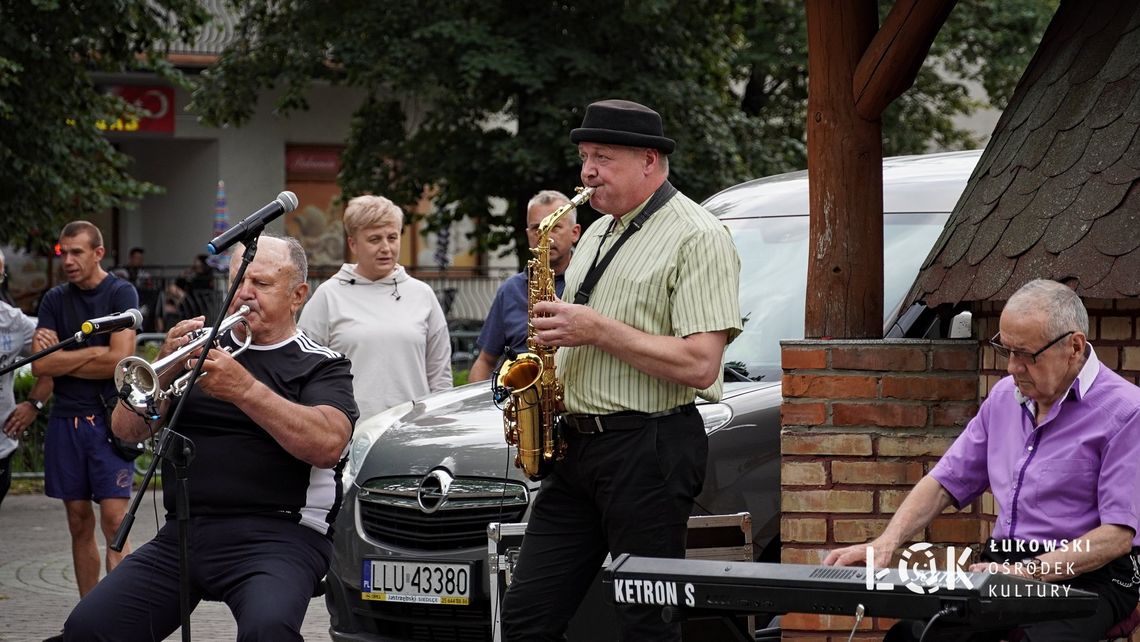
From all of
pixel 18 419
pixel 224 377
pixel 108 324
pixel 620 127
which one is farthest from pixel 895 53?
pixel 18 419

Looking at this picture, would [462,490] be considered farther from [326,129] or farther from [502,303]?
[326,129]

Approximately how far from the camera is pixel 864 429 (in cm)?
563

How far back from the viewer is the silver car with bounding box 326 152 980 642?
618 cm

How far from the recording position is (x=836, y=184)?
19.0ft

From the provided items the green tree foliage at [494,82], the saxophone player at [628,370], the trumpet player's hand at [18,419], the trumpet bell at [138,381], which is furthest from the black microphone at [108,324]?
the green tree foliage at [494,82]

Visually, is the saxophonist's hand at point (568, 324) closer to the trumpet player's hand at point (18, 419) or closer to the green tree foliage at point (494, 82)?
the trumpet player's hand at point (18, 419)

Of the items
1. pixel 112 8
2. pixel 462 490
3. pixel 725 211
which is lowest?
pixel 462 490

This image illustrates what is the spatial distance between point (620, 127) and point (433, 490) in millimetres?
2086

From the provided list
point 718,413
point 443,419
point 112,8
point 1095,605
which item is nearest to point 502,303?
point 443,419

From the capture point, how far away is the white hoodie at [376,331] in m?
7.39

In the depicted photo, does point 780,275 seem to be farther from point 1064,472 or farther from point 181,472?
point 181,472

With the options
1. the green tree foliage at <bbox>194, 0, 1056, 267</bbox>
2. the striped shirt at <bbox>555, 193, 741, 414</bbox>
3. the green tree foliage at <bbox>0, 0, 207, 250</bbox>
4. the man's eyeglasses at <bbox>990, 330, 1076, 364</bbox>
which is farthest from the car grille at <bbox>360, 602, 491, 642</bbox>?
the green tree foliage at <bbox>194, 0, 1056, 267</bbox>

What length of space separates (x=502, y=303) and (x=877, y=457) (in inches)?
102

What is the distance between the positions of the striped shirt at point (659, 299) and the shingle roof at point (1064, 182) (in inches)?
39.1
